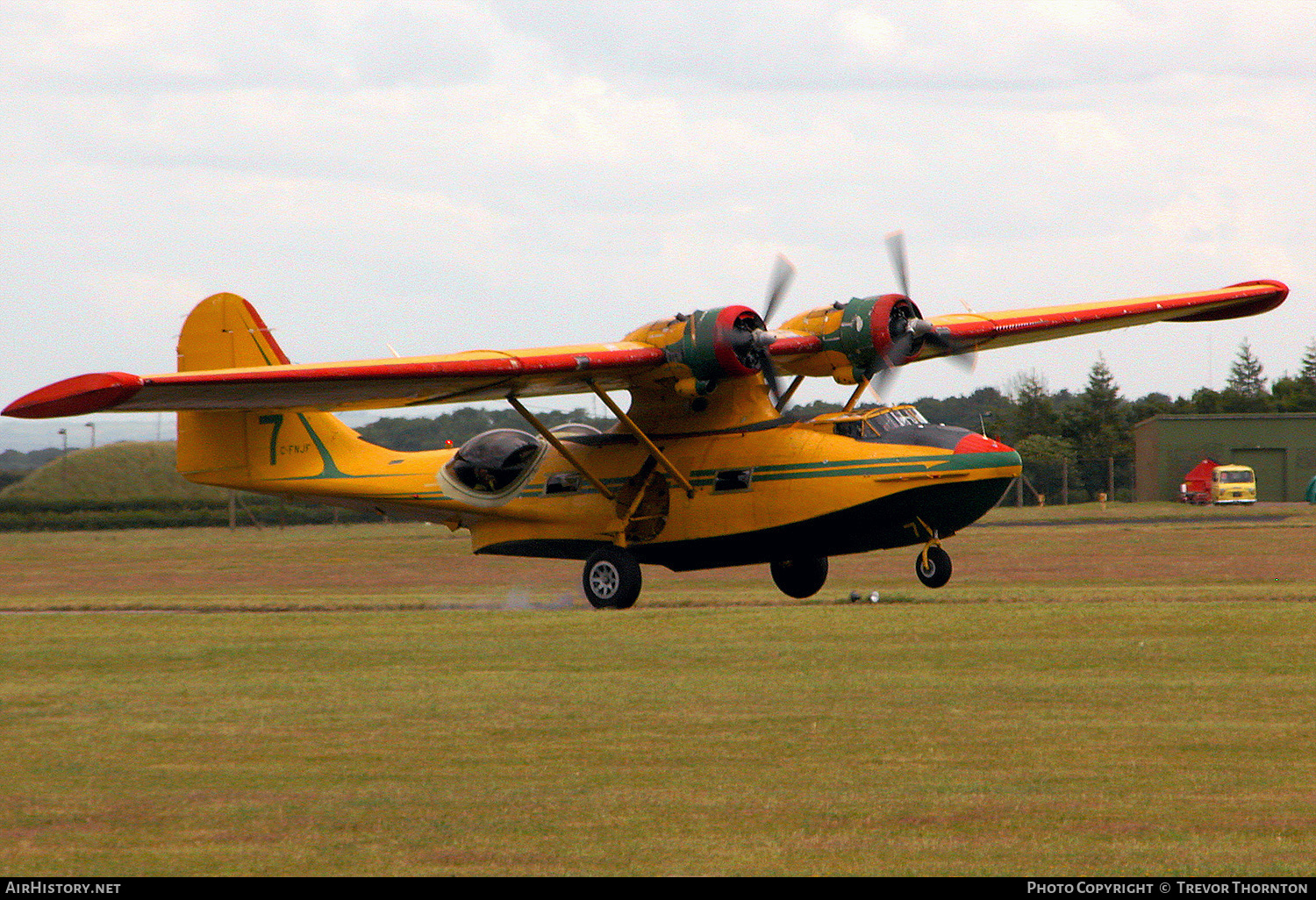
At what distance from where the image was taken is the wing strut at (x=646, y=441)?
24250mm

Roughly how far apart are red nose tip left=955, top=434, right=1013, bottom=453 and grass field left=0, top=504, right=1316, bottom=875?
263cm

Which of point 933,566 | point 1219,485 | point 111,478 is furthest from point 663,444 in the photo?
point 1219,485

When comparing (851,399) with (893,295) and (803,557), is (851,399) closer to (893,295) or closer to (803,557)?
(893,295)

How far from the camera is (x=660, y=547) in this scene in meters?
25.5

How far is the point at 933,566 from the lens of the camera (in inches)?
997

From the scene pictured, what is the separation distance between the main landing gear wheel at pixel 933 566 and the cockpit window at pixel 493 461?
7.07 metres

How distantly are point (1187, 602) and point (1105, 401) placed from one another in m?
80.7

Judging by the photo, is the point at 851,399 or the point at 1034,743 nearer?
the point at 1034,743

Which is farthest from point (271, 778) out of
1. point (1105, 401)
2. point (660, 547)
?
point (1105, 401)

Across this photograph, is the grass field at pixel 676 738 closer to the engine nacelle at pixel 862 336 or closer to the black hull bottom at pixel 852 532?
the black hull bottom at pixel 852 532

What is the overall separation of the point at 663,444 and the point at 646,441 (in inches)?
42.8

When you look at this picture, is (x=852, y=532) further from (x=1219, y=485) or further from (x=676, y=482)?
(x=1219, y=485)

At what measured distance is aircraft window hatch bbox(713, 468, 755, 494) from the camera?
80.2 feet

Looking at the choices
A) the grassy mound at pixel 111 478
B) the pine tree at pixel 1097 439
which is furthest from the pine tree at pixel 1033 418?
the grassy mound at pixel 111 478
